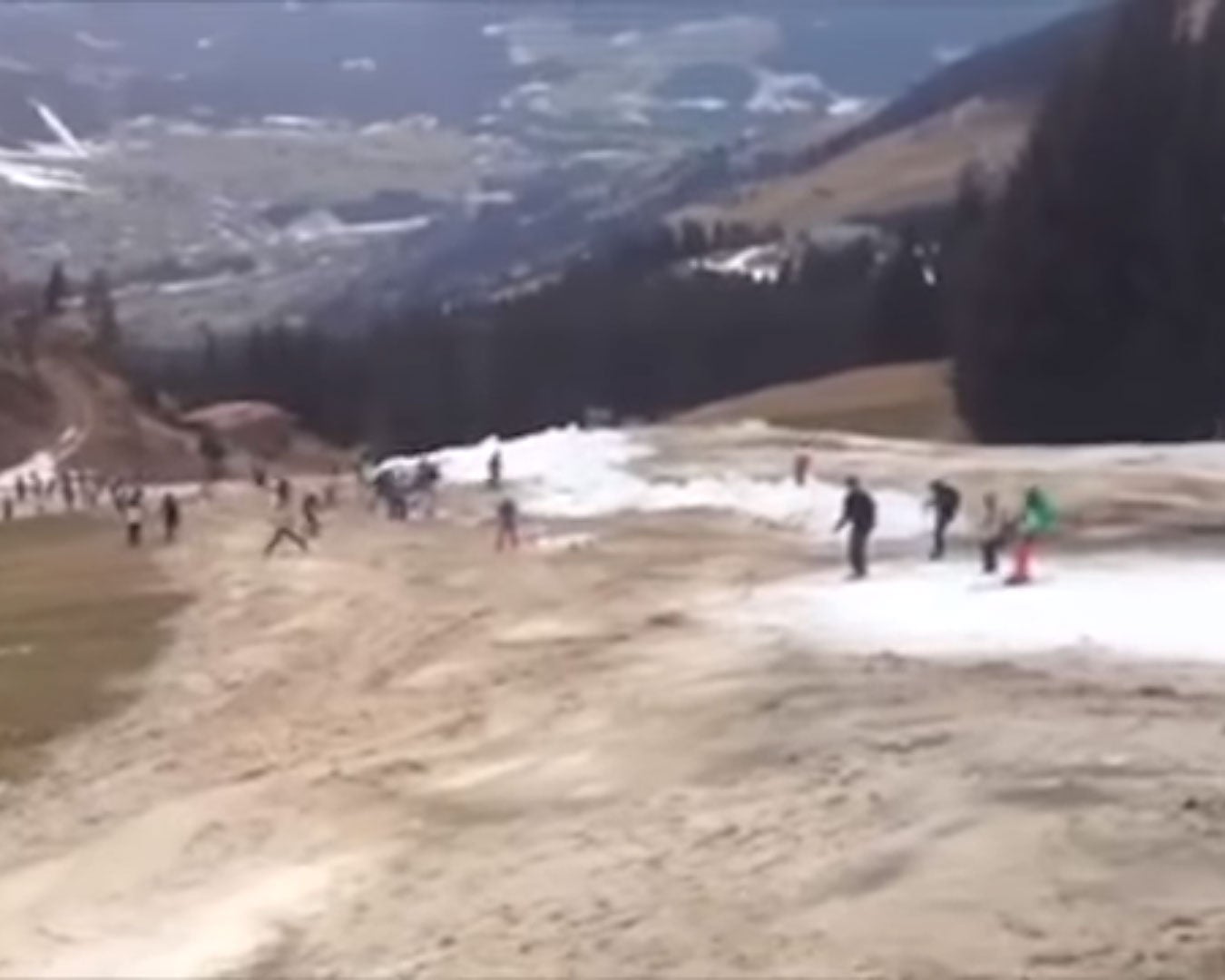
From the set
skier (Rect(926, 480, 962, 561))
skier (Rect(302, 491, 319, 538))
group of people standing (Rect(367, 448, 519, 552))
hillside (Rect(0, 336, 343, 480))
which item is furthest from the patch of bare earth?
hillside (Rect(0, 336, 343, 480))

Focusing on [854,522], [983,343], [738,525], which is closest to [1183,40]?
[983,343]

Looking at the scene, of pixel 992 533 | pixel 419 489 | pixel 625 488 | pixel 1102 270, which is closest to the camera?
pixel 992 533

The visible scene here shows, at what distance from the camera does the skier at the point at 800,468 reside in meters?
80.6

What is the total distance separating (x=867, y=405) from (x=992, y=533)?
75.1 metres

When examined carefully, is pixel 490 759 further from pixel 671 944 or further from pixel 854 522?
pixel 854 522

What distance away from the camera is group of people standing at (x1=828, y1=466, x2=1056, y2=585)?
52.0 m

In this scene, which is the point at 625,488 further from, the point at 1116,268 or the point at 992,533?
the point at 1116,268

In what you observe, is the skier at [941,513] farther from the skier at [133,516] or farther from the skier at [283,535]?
the skier at [133,516]

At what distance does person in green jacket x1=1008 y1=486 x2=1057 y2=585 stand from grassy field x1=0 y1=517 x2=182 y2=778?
15493mm

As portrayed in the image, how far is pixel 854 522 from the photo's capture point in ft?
179

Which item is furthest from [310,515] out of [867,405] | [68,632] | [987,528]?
[867,405]

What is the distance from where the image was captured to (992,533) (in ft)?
188

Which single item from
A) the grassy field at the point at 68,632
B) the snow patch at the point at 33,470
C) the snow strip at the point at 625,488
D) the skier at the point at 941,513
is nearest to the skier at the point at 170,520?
the grassy field at the point at 68,632

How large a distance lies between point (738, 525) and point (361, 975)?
143 ft
